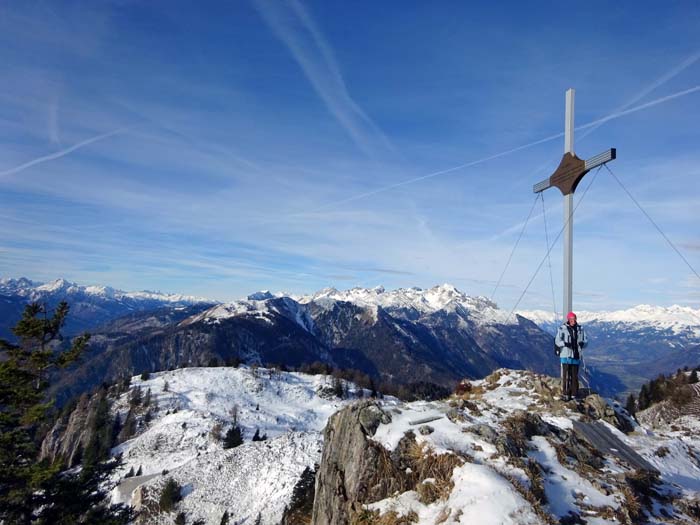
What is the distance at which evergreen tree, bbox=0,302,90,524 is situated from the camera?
2011cm

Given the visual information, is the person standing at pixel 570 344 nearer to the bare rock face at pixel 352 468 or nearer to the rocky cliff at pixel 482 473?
the rocky cliff at pixel 482 473

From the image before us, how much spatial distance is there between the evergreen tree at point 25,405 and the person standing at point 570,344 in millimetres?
26581

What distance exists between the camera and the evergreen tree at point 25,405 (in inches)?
792

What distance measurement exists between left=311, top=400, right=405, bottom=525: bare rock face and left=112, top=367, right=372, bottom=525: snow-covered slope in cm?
1886

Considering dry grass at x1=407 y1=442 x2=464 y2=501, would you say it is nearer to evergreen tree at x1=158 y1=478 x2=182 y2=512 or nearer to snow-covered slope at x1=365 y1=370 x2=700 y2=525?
snow-covered slope at x1=365 y1=370 x2=700 y2=525

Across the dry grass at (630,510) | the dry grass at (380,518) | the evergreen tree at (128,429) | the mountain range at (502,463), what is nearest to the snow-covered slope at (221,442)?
the evergreen tree at (128,429)

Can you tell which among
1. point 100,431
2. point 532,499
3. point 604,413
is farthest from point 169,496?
point 100,431

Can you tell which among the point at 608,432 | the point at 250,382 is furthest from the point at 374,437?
the point at 250,382

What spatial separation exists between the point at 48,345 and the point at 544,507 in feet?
93.3

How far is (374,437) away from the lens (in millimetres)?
12148

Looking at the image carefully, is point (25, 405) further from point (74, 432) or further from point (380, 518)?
point (74, 432)

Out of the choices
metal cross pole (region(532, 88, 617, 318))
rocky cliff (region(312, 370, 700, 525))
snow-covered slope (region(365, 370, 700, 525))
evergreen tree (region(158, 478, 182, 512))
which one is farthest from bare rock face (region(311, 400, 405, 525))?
evergreen tree (region(158, 478, 182, 512))

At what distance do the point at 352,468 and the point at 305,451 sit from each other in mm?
54456

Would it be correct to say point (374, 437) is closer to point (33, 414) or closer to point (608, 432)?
point (608, 432)
